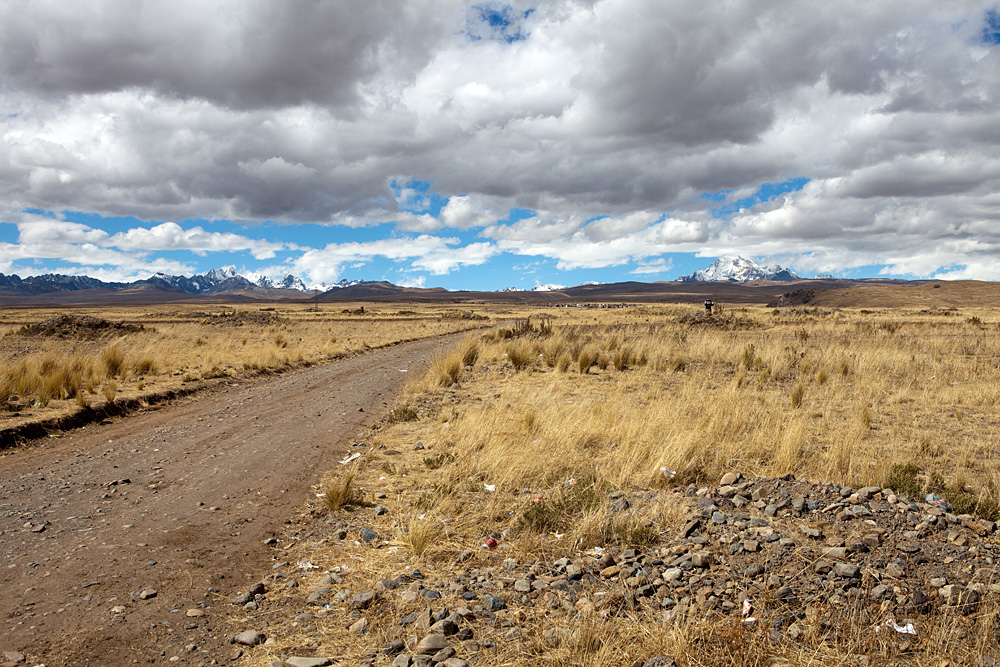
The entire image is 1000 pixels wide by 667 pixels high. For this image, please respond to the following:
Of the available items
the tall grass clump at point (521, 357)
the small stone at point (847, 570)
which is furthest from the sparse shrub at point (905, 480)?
the tall grass clump at point (521, 357)

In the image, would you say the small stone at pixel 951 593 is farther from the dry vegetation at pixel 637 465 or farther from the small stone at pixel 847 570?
the small stone at pixel 847 570

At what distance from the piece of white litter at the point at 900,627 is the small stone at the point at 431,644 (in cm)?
306

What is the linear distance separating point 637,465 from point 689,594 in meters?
3.00

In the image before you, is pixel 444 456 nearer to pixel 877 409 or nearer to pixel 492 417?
pixel 492 417

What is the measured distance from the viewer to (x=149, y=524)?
5.97 m

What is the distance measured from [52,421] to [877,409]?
1635 centimetres

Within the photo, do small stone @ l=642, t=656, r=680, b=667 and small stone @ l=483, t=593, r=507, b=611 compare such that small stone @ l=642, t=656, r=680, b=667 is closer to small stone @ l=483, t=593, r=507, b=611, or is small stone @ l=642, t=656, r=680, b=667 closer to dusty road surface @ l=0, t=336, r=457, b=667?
small stone @ l=483, t=593, r=507, b=611

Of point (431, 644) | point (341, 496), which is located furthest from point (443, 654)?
point (341, 496)

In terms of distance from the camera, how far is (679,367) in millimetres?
16844

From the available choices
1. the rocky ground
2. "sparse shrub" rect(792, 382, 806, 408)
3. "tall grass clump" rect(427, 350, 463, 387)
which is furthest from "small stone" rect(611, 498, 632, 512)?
"tall grass clump" rect(427, 350, 463, 387)

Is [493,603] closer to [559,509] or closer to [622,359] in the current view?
[559,509]

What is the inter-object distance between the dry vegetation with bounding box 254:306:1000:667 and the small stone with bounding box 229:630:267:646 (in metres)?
0.15

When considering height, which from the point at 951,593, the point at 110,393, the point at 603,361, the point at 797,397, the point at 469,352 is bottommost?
the point at 951,593

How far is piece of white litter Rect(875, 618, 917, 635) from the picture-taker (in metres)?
3.76
